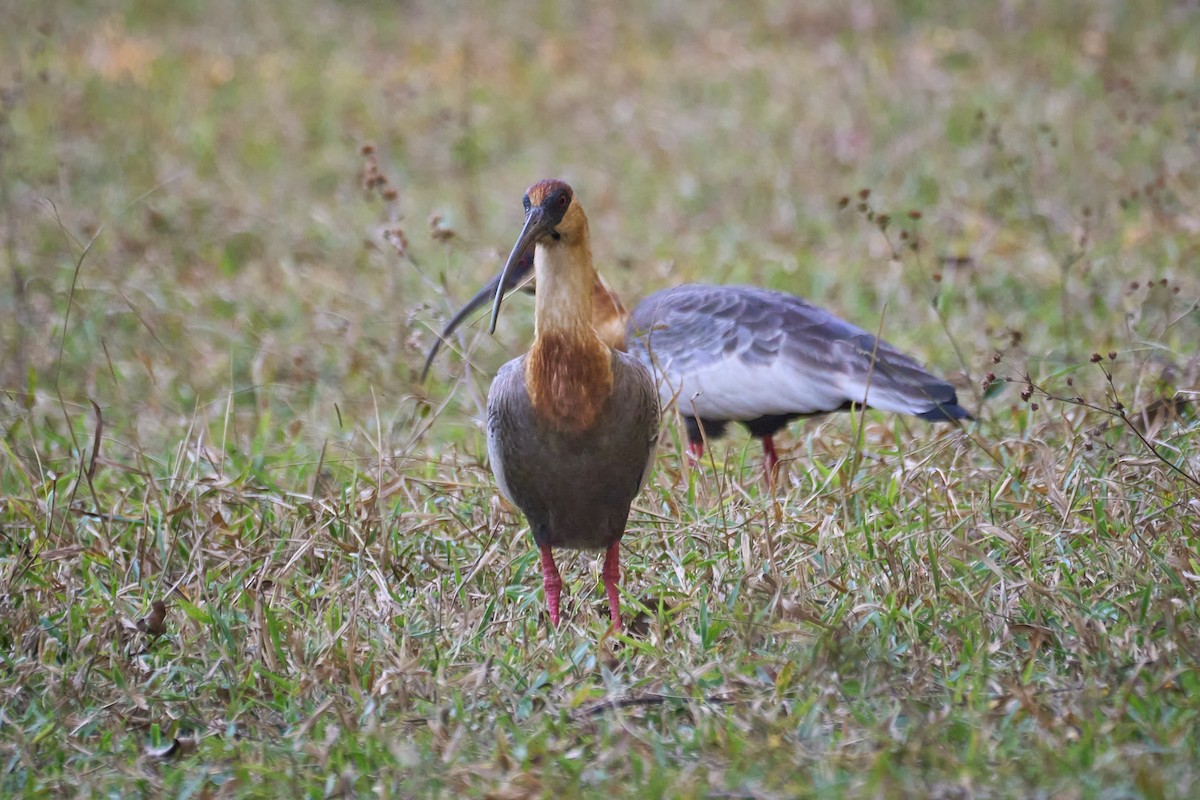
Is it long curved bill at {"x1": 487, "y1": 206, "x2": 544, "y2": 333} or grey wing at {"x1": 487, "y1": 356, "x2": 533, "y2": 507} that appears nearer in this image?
long curved bill at {"x1": 487, "y1": 206, "x2": 544, "y2": 333}

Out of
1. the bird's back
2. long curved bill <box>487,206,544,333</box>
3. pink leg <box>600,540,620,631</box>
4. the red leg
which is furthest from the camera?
the red leg

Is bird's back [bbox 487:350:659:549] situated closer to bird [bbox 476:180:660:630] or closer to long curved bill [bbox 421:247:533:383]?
bird [bbox 476:180:660:630]

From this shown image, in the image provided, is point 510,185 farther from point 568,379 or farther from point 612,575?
point 568,379

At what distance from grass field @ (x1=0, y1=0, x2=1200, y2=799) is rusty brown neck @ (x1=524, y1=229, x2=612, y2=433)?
0.55 metres

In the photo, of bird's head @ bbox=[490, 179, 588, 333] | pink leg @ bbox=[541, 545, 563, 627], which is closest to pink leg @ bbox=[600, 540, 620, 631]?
pink leg @ bbox=[541, 545, 563, 627]

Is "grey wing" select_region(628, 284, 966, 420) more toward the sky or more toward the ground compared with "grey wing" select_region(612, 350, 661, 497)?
more toward the ground

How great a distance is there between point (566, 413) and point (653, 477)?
3.40ft

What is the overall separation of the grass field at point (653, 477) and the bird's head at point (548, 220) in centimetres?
89

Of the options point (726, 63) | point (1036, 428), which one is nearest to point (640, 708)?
point (1036, 428)

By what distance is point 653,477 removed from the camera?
4.43m

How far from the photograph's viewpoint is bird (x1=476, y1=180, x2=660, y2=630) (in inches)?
135

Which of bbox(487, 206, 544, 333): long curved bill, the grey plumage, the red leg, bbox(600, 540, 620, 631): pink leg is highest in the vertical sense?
bbox(487, 206, 544, 333): long curved bill

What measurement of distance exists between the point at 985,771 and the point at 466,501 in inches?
78.4

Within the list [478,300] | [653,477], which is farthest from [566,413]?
[478,300]
